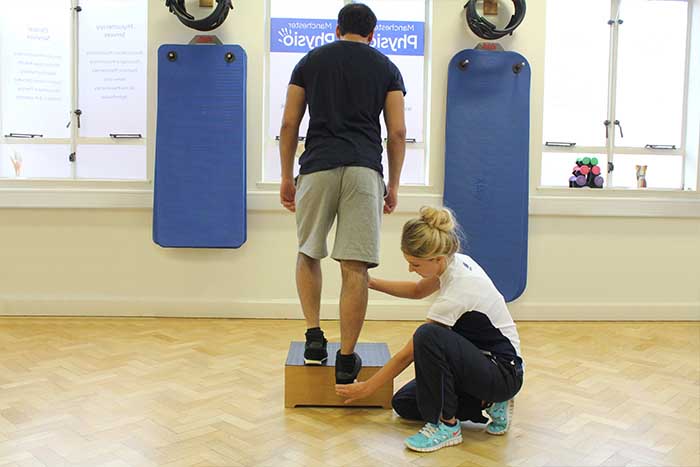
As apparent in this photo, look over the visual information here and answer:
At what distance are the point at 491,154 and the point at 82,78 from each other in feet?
8.97

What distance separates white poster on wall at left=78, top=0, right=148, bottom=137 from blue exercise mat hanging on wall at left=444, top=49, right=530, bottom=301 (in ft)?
6.73

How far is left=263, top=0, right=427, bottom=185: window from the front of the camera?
436 cm

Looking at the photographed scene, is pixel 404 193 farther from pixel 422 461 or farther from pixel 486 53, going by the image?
pixel 422 461

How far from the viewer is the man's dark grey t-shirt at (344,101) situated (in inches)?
96.1

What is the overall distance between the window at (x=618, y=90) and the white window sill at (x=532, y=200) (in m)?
0.16

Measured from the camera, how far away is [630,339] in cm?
389

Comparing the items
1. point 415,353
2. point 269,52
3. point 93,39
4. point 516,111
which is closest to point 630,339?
point 516,111

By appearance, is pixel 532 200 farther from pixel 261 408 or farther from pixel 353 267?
pixel 261 408

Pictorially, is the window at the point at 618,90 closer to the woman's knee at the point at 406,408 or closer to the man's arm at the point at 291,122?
the man's arm at the point at 291,122

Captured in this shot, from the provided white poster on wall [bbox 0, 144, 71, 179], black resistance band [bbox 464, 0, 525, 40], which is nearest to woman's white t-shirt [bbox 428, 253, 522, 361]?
black resistance band [bbox 464, 0, 525, 40]

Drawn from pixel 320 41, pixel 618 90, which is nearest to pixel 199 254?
pixel 320 41

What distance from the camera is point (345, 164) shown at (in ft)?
7.97

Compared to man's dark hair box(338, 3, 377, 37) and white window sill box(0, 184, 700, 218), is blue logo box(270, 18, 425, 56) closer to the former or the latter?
white window sill box(0, 184, 700, 218)

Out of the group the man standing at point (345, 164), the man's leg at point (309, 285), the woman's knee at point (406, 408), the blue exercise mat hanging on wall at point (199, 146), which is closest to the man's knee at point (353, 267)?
the man standing at point (345, 164)
